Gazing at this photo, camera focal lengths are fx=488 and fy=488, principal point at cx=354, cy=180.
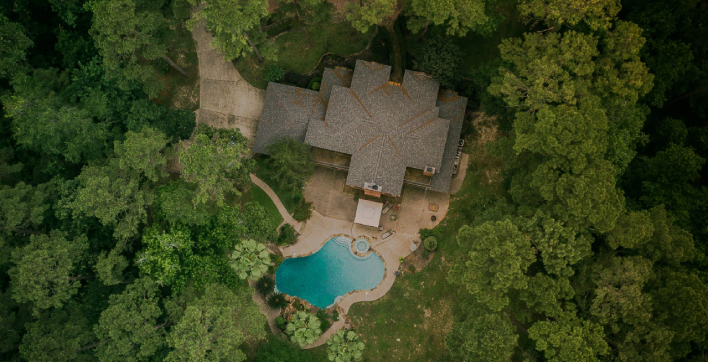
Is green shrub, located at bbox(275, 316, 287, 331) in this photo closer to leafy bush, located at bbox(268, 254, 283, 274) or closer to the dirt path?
leafy bush, located at bbox(268, 254, 283, 274)

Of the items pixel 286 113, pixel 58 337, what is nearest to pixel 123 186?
pixel 58 337

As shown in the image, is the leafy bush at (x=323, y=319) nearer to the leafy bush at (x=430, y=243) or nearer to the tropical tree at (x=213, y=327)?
the tropical tree at (x=213, y=327)

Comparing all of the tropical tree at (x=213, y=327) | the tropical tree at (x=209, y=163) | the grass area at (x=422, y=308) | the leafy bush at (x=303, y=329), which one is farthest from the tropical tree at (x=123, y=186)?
the grass area at (x=422, y=308)

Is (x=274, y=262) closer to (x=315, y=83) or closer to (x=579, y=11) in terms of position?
(x=315, y=83)

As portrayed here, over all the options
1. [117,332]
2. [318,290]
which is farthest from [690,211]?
[117,332]

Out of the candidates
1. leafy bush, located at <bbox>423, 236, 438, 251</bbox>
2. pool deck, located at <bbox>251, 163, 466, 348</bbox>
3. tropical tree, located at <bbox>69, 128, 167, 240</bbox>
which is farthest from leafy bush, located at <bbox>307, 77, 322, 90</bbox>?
leafy bush, located at <bbox>423, 236, 438, 251</bbox>

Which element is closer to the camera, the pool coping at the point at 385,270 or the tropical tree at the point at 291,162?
the tropical tree at the point at 291,162

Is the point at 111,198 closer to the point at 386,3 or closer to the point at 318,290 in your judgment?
the point at 318,290
